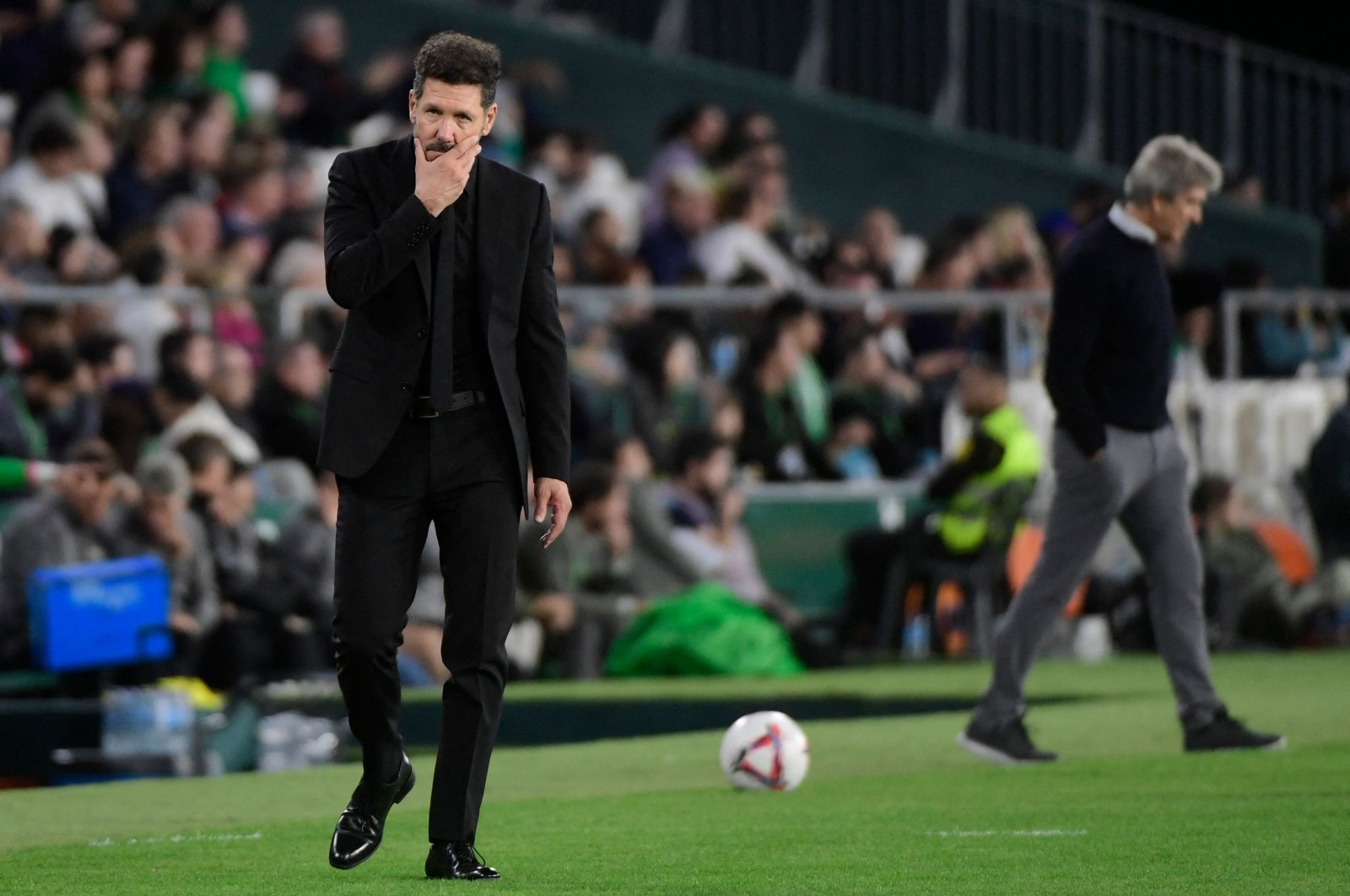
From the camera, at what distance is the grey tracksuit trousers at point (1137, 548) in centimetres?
964

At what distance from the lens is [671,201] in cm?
1828

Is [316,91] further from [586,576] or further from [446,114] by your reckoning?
[446,114]

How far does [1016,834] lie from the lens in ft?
24.9

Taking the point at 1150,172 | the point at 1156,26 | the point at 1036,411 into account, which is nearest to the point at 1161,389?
the point at 1150,172

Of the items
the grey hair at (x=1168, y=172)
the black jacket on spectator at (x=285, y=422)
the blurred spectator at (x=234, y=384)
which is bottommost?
the black jacket on spectator at (x=285, y=422)

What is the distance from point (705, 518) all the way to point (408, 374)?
943cm

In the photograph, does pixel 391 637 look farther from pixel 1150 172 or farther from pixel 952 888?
pixel 1150 172

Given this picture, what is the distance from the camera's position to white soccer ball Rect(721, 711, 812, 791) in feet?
29.5

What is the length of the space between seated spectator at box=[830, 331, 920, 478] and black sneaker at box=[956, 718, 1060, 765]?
7.57 m

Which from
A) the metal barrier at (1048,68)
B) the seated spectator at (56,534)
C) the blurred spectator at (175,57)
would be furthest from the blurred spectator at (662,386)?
the metal barrier at (1048,68)

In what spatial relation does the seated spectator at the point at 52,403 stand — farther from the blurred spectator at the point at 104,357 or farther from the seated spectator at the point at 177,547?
the seated spectator at the point at 177,547

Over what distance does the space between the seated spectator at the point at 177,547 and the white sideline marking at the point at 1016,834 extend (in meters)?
6.20

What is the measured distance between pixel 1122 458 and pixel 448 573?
12.8 ft

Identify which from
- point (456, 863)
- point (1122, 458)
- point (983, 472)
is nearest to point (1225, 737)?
point (1122, 458)
